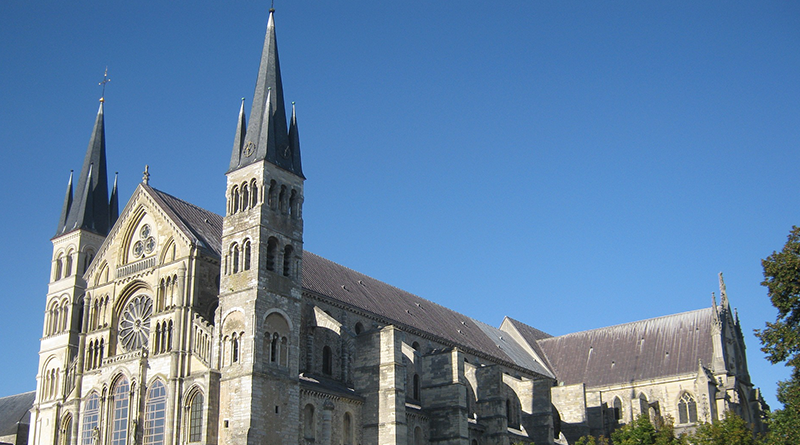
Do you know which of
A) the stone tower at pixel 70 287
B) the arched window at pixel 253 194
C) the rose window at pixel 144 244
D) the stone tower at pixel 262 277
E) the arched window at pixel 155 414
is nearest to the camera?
the stone tower at pixel 262 277

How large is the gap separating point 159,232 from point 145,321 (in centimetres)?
486

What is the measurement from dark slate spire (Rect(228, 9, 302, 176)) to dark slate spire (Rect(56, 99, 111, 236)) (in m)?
13.4

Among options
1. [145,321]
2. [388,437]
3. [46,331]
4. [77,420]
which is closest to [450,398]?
[388,437]

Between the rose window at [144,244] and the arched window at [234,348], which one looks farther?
the rose window at [144,244]

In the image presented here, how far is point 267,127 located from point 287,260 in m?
7.20

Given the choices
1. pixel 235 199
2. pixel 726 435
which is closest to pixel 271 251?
pixel 235 199

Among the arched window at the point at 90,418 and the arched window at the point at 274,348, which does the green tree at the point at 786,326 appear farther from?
the arched window at the point at 90,418

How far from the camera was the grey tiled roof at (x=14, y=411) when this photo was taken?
202ft

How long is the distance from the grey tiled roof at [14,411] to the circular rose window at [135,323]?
62.9 feet

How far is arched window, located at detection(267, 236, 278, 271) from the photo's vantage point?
43.7 metres

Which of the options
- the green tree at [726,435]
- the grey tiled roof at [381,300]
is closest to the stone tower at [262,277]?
the grey tiled roof at [381,300]

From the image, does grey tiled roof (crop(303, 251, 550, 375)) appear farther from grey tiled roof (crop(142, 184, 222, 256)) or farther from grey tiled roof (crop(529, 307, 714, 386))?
grey tiled roof (crop(142, 184, 222, 256))

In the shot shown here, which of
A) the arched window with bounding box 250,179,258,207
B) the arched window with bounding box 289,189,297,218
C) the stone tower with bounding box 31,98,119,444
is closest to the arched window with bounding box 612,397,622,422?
the arched window with bounding box 289,189,297,218

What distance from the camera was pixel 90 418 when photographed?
45875 millimetres
